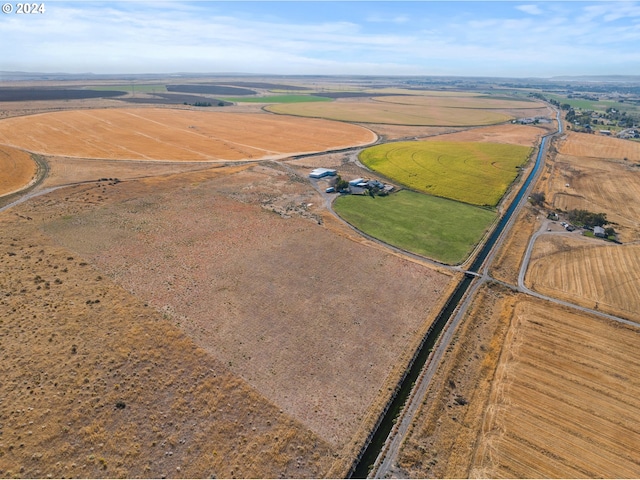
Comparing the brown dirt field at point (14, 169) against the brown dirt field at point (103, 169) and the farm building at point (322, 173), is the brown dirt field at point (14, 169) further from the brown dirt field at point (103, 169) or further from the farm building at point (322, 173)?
the farm building at point (322, 173)

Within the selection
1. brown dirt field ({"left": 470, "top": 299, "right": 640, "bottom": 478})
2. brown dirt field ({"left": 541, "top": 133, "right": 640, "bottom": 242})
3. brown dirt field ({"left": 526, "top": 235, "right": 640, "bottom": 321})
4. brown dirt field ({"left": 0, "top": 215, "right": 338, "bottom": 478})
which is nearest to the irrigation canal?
brown dirt field ({"left": 0, "top": 215, "right": 338, "bottom": 478})

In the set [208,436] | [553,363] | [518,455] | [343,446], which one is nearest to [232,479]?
[208,436]

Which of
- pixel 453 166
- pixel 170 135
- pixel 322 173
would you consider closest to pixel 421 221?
pixel 322 173

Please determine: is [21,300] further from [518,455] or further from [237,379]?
[518,455]

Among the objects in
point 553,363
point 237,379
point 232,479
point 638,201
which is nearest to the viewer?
Answer: point 232,479

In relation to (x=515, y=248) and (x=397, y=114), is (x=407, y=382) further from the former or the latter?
(x=397, y=114)

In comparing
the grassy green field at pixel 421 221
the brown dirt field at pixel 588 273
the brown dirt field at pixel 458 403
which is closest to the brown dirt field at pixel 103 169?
the grassy green field at pixel 421 221

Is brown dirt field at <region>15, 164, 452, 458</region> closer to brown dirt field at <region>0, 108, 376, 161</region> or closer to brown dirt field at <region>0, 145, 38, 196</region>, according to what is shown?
brown dirt field at <region>0, 145, 38, 196</region>
